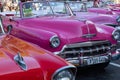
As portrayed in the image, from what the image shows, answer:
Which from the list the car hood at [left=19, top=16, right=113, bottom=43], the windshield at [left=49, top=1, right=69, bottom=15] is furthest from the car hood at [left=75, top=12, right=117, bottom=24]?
the car hood at [left=19, top=16, right=113, bottom=43]

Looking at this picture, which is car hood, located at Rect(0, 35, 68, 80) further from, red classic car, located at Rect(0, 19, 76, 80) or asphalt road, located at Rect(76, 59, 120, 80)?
asphalt road, located at Rect(76, 59, 120, 80)

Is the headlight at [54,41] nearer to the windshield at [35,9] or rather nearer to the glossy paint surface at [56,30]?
the glossy paint surface at [56,30]

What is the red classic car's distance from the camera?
2520 millimetres

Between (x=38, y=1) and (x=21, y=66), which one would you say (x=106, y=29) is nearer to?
(x=38, y=1)

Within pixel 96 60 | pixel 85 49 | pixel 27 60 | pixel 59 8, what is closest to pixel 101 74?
pixel 96 60

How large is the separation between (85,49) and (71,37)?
1.12 ft

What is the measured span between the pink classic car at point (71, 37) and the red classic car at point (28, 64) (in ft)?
6.57

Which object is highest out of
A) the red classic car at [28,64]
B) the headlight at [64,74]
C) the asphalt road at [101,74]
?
the red classic car at [28,64]

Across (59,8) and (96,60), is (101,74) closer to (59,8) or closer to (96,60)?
(96,60)

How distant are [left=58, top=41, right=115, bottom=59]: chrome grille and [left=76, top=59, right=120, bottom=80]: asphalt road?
54 centimetres

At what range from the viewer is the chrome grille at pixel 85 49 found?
17.7 feet

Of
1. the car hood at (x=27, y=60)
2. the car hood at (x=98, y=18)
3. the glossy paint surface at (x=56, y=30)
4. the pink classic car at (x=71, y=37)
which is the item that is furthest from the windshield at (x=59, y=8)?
the car hood at (x=27, y=60)

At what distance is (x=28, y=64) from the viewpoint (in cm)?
270

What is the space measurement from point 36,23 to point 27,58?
3.43 meters
